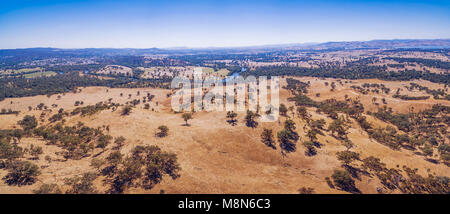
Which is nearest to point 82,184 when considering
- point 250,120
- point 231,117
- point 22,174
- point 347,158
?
point 22,174

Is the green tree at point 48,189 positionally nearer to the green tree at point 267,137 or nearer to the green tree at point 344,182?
the green tree at point 267,137

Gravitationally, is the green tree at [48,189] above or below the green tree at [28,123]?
below

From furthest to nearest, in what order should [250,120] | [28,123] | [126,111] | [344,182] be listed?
[126,111]
[28,123]
[250,120]
[344,182]

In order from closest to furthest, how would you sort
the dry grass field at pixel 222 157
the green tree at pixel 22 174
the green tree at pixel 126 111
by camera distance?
the green tree at pixel 22 174
the dry grass field at pixel 222 157
the green tree at pixel 126 111

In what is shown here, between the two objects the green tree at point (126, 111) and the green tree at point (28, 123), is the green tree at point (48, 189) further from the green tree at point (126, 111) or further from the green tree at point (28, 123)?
the green tree at point (28, 123)

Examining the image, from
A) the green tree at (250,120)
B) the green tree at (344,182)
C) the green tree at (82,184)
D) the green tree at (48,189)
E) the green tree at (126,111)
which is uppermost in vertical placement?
the green tree at (126,111)

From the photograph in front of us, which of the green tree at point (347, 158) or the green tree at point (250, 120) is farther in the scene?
the green tree at point (250, 120)

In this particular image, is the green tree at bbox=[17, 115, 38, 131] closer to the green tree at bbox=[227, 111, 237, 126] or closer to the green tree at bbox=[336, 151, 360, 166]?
the green tree at bbox=[227, 111, 237, 126]

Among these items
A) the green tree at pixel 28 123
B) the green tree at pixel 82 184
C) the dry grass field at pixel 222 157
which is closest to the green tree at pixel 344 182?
the dry grass field at pixel 222 157

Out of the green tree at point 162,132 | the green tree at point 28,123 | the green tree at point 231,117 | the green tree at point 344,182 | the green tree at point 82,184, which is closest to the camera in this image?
the green tree at point 82,184

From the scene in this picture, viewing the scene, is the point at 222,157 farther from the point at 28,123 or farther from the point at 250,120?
the point at 28,123

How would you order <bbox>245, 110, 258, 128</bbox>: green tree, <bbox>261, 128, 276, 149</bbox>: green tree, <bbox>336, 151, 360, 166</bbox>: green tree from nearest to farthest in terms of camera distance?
<bbox>336, 151, 360, 166</bbox>: green tree < <bbox>261, 128, 276, 149</bbox>: green tree < <bbox>245, 110, 258, 128</bbox>: green tree

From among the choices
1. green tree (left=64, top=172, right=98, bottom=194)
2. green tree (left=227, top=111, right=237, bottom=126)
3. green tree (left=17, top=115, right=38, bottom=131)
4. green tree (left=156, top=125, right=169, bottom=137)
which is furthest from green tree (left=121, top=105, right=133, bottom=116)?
green tree (left=227, top=111, right=237, bottom=126)
